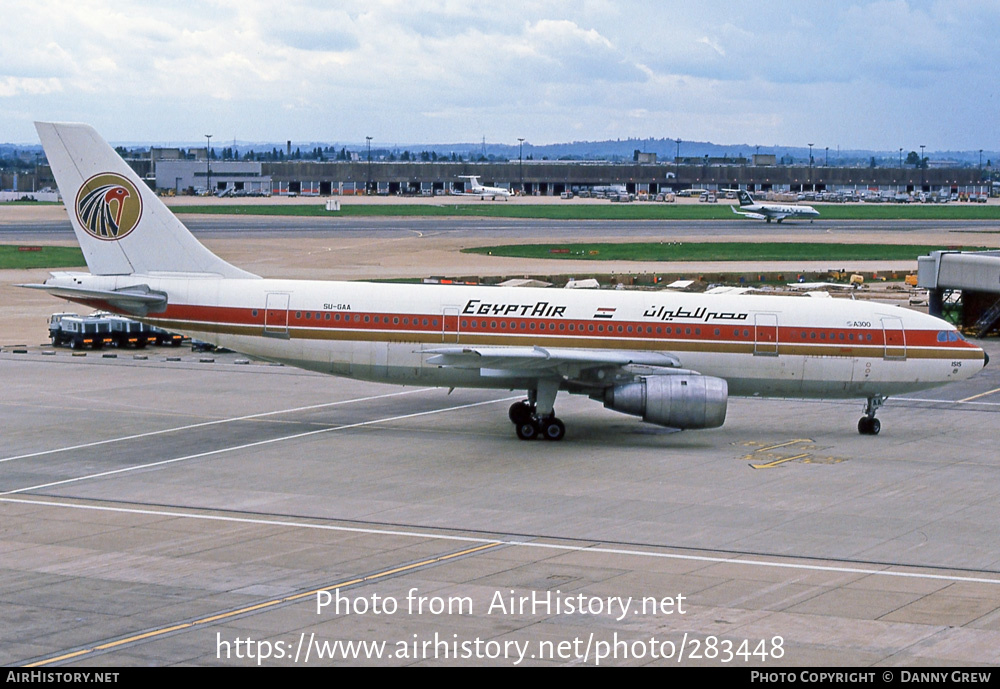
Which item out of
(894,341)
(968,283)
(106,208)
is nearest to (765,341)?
(894,341)

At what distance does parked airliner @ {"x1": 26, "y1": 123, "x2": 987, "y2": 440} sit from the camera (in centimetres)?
4172

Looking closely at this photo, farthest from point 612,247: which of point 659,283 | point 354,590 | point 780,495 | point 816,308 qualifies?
point 354,590

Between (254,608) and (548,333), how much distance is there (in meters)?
20.4

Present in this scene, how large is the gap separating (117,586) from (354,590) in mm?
4656

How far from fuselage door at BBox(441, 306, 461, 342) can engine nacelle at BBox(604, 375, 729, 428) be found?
237 inches

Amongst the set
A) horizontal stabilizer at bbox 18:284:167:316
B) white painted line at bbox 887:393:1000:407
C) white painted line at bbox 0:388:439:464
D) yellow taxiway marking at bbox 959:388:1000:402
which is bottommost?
white painted line at bbox 0:388:439:464

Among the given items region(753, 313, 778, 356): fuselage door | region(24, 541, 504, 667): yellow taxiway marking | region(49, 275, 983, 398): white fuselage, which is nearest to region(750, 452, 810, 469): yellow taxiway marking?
region(49, 275, 983, 398): white fuselage

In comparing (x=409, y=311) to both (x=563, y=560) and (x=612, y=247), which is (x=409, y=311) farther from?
(x=612, y=247)

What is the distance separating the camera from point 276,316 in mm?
42281

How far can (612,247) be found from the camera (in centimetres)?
12519

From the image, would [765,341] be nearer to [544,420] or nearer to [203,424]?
[544,420]

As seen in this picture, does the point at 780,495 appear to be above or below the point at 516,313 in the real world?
below

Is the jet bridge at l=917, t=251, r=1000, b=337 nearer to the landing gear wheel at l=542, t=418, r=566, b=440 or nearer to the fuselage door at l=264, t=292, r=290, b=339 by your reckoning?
the landing gear wheel at l=542, t=418, r=566, b=440

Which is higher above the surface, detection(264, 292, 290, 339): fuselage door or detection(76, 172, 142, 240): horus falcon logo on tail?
detection(76, 172, 142, 240): horus falcon logo on tail
